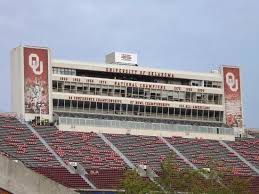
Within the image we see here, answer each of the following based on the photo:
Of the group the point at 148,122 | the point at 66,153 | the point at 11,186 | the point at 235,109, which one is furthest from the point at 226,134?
the point at 11,186

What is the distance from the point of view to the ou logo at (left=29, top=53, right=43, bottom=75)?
7825cm

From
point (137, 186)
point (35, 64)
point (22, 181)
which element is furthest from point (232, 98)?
point (22, 181)

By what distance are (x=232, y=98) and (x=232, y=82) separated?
6.88ft

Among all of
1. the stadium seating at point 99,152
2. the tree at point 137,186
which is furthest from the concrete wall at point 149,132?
the tree at point 137,186

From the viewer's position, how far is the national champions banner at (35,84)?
7719cm

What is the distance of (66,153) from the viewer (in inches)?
2790

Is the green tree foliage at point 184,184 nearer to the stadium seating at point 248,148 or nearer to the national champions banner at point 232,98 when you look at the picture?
the stadium seating at point 248,148

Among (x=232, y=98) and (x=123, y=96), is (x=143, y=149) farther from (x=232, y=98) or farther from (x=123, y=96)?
(x=232, y=98)

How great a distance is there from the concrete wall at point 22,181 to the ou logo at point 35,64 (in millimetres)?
56658

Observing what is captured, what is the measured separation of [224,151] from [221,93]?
850 centimetres

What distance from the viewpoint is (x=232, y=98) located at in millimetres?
89062

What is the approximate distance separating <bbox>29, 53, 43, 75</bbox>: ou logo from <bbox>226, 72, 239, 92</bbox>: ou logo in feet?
79.8

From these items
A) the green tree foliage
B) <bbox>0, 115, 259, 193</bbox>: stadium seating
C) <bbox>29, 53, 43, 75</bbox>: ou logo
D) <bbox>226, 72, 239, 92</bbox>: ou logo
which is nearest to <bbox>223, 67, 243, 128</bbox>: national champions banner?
<bbox>226, 72, 239, 92</bbox>: ou logo

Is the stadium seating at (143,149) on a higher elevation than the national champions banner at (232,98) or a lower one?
lower
